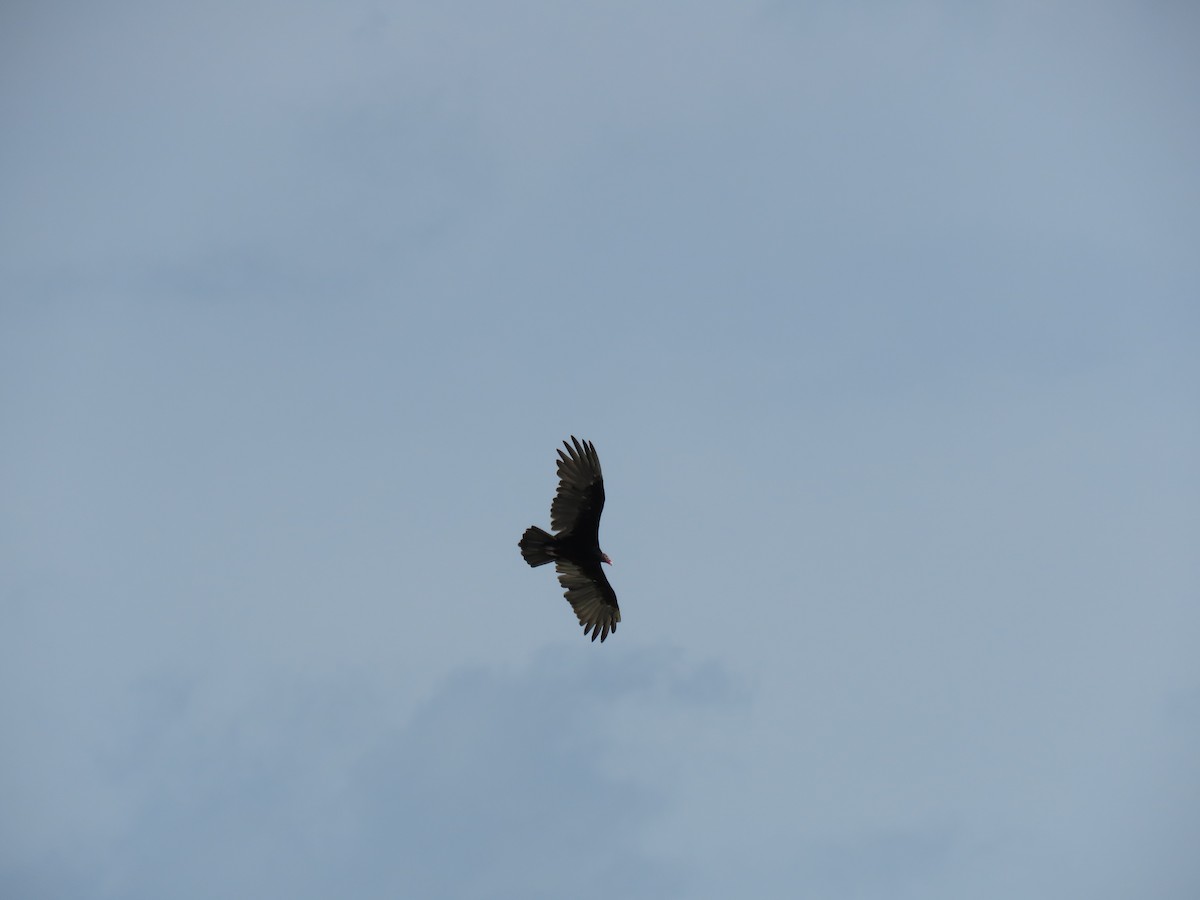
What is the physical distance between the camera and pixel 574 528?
44.2 meters

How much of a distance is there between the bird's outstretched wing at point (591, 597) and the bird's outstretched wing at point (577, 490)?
209 cm

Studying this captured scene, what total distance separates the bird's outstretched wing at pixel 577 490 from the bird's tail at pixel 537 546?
1.41 ft

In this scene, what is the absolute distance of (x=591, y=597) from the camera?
46.9 metres

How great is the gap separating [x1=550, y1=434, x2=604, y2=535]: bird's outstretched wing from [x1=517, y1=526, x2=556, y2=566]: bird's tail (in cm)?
43

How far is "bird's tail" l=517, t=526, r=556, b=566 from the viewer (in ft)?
144

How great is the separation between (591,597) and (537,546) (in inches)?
140

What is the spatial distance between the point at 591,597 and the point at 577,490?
4637 millimetres

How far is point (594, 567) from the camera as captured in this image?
45.8 m

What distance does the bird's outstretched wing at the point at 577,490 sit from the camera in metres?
43.5

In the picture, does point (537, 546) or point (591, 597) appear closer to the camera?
point (537, 546)

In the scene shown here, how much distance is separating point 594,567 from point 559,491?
3.20m

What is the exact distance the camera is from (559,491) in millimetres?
43719

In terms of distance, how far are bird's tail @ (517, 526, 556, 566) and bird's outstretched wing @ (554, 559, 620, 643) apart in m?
1.35

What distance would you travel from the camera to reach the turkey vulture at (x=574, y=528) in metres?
43.6
